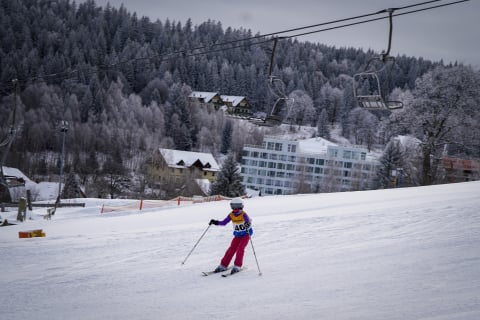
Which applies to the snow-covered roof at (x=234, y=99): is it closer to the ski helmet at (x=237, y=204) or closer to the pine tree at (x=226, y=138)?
the pine tree at (x=226, y=138)

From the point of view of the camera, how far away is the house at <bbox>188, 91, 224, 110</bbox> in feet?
400

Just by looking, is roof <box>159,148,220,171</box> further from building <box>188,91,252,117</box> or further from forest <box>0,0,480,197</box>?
building <box>188,91,252,117</box>

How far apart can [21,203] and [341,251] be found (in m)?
15.9

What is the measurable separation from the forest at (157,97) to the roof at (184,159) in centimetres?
395

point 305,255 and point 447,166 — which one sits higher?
point 447,166

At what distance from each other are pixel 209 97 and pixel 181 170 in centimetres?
5330

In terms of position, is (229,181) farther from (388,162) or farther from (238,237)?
(238,237)

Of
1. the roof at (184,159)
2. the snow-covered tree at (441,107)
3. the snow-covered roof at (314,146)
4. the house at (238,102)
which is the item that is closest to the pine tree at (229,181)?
the snow-covered tree at (441,107)

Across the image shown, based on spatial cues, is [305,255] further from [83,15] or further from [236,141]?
[83,15]

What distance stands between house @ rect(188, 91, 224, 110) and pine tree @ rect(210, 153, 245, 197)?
7860cm

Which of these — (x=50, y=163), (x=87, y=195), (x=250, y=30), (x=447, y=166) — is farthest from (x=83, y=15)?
(x=447, y=166)

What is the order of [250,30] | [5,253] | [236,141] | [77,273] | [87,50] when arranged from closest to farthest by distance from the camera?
[77,273] < [5,253] < [236,141] < [87,50] < [250,30]

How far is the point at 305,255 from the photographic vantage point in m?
9.18

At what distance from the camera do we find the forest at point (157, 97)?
2848 centimetres
